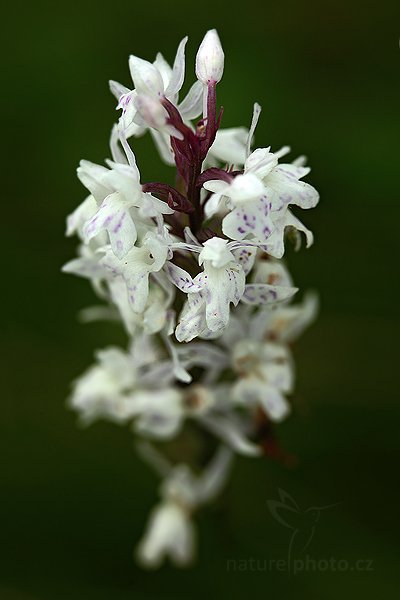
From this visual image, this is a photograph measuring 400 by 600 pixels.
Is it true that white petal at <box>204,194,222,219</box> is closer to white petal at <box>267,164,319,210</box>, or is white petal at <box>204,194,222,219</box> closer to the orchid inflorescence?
the orchid inflorescence

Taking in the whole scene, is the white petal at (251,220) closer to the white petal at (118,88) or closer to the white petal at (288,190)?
the white petal at (288,190)

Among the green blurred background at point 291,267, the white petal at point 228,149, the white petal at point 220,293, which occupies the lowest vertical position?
the green blurred background at point 291,267

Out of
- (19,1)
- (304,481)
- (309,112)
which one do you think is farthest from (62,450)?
(19,1)

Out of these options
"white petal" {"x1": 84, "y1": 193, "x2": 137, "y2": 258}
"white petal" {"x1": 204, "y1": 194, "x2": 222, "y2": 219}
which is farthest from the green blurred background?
"white petal" {"x1": 84, "y1": 193, "x2": 137, "y2": 258}

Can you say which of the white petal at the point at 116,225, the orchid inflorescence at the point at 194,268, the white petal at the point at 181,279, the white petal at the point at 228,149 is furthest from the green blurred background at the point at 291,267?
the white petal at the point at 116,225

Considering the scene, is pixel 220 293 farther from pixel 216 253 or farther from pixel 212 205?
pixel 212 205

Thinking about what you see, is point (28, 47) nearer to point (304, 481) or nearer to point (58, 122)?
point (58, 122)
